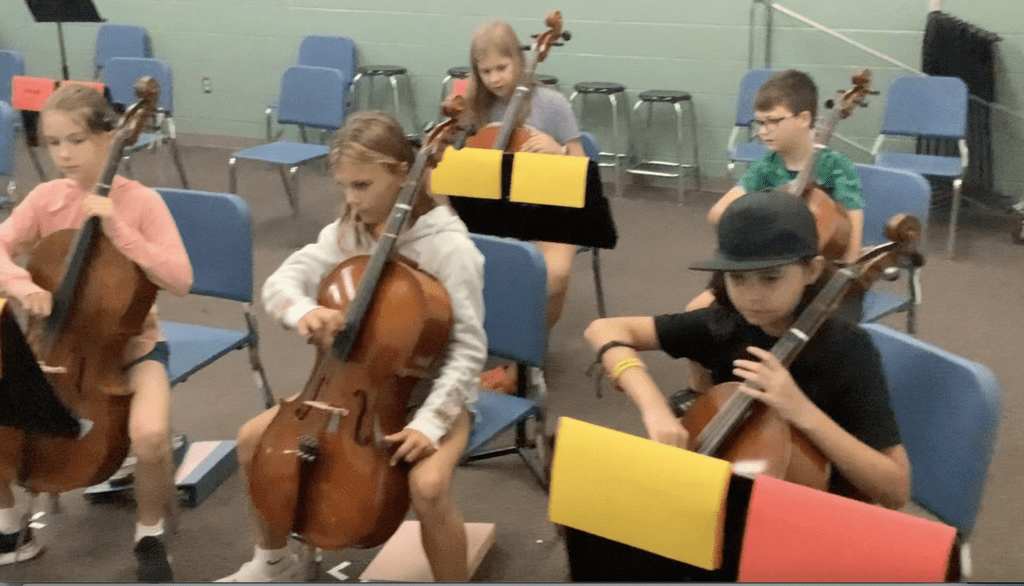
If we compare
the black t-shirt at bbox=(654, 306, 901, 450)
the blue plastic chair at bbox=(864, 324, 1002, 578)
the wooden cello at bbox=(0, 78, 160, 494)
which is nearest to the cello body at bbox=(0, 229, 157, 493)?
the wooden cello at bbox=(0, 78, 160, 494)

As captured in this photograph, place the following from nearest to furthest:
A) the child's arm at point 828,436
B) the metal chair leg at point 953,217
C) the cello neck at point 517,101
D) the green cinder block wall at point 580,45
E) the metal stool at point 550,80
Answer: the child's arm at point 828,436 < the cello neck at point 517,101 < the metal chair leg at point 953,217 < the green cinder block wall at point 580,45 < the metal stool at point 550,80

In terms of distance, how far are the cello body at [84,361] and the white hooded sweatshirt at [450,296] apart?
0.30 metres

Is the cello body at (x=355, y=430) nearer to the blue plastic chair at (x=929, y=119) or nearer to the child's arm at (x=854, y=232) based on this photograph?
the child's arm at (x=854, y=232)

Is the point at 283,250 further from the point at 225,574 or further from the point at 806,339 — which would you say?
the point at 806,339

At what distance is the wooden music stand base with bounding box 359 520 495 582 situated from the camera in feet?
6.89

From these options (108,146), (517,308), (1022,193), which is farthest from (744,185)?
(1022,193)

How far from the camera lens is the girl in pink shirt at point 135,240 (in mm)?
2043

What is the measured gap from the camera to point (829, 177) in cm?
252

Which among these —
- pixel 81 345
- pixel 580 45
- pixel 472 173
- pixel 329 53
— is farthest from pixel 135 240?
pixel 329 53

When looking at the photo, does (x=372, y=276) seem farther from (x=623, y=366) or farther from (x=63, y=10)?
(x=63, y=10)

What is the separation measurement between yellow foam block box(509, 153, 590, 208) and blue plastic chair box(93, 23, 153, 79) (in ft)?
15.0

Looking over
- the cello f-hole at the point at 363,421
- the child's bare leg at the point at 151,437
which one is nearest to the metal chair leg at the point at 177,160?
the child's bare leg at the point at 151,437

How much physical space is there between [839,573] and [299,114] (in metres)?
4.42

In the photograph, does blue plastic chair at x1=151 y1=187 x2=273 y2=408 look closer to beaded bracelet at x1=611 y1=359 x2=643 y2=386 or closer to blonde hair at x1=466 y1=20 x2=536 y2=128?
blonde hair at x1=466 y1=20 x2=536 y2=128
